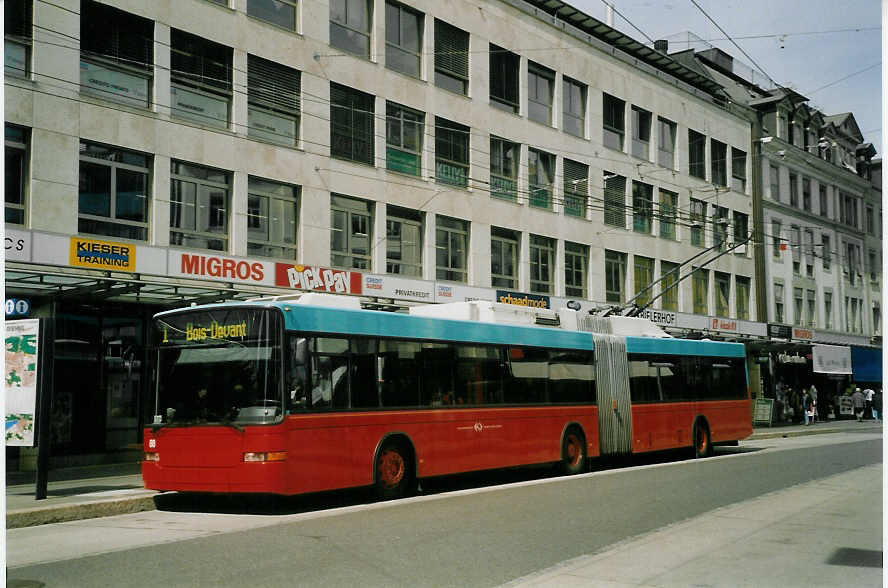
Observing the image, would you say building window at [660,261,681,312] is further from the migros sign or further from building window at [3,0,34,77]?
building window at [3,0,34,77]

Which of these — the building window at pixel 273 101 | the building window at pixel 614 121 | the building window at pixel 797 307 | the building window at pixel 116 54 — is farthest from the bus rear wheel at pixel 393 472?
the building window at pixel 797 307

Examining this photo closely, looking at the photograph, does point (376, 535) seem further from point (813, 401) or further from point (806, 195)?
point (806, 195)

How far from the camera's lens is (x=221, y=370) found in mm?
13094

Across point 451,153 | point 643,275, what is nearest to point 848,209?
point 643,275

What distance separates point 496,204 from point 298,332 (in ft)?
57.5

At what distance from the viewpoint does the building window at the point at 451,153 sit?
1102 inches

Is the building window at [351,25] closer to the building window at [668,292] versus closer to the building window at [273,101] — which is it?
the building window at [273,101]

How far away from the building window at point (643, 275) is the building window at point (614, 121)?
4.36 meters

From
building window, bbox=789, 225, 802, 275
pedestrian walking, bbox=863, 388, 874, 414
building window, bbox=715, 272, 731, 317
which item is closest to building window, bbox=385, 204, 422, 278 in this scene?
building window, bbox=715, 272, 731, 317

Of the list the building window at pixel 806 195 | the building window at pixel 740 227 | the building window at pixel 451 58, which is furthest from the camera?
the building window at pixel 806 195

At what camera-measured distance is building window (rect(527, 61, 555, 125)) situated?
3191cm

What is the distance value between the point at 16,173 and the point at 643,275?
81.6ft

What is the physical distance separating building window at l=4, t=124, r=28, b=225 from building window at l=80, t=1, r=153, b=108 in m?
1.82

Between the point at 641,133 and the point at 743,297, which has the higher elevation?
the point at 641,133
